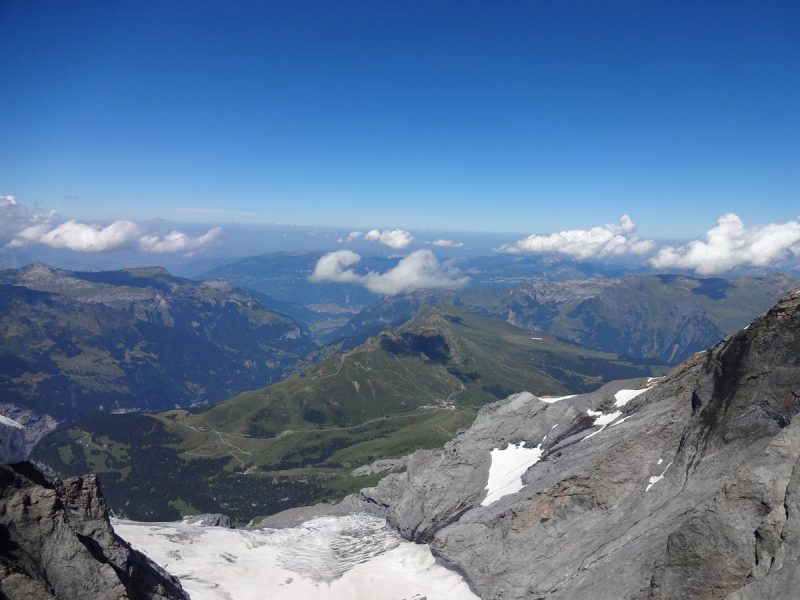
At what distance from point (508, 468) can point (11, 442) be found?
2130 inches

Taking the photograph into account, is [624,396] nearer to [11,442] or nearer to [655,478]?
[655,478]

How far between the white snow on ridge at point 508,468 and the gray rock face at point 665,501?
1.30 meters

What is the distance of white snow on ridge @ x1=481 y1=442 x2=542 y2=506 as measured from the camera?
189 ft

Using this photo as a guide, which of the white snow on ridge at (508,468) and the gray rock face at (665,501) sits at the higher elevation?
the gray rock face at (665,501)

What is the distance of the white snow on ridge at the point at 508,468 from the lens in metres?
57.7

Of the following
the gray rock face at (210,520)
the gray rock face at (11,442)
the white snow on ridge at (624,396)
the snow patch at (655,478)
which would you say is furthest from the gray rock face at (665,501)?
the gray rock face at (11,442)

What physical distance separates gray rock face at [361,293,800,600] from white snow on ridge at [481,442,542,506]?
130 cm

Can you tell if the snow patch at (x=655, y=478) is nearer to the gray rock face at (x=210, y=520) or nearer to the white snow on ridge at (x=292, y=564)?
the white snow on ridge at (x=292, y=564)

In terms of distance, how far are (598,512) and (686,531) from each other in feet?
56.9

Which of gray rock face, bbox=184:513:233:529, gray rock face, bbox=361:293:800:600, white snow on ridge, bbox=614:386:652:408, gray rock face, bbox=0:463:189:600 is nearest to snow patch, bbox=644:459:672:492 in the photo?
gray rock face, bbox=361:293:800:600

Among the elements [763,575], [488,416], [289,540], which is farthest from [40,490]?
[488,416]

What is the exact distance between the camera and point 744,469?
81.4 ft

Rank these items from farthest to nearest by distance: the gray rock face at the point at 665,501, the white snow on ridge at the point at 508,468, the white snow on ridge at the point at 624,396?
the white snow on ridge at the point at 624,396 → the white snow on ridge at the point at 508,468 → the gray rock face at the point at 665,501

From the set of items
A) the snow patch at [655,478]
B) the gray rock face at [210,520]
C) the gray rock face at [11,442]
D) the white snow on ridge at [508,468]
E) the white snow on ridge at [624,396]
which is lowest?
the gray rock face at [210,520]
